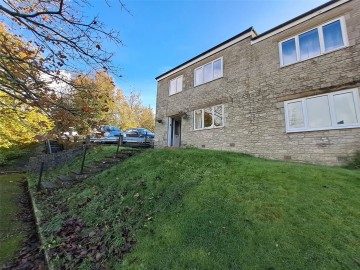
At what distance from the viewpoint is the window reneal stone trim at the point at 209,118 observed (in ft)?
39.2

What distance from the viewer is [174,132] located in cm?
1578

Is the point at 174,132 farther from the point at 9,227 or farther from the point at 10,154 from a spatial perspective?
the point at 10,154

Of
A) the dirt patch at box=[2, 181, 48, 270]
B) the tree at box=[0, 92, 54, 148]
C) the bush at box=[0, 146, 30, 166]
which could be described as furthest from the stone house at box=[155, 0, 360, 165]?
the bush at box=[0, 146, 30, 166]

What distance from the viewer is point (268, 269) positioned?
262 centimetres

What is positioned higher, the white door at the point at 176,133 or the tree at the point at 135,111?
the tree at the point at 135,111

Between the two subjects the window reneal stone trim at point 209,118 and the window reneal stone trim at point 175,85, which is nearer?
the window reneal stone trim at point 209,118

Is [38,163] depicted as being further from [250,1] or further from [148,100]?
[148,100]

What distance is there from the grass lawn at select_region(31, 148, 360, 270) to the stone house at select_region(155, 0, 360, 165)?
332 cm

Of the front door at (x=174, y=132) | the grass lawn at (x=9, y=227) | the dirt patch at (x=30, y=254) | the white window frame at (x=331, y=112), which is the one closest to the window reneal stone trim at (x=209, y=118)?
the front door at (x=174, y=132)

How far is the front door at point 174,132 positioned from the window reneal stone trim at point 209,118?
2.74 meters

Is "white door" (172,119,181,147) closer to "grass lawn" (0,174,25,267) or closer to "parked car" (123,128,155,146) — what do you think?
"parked car" (123,128,155,146)

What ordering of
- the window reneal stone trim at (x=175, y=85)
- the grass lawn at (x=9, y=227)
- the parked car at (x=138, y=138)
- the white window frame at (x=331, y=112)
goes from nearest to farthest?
the grass lawn at (x=9, y=227) < the white window frame at (x=331, y=112) < the window reneal stone trim at (x=175, y=85) < the parked car at (x=138, y=138)

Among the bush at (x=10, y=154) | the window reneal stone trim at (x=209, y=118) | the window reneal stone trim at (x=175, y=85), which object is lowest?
the bush at (x=10, y=154)

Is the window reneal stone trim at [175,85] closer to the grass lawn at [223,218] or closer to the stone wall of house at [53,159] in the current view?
the stone wall of house at [53,159]
